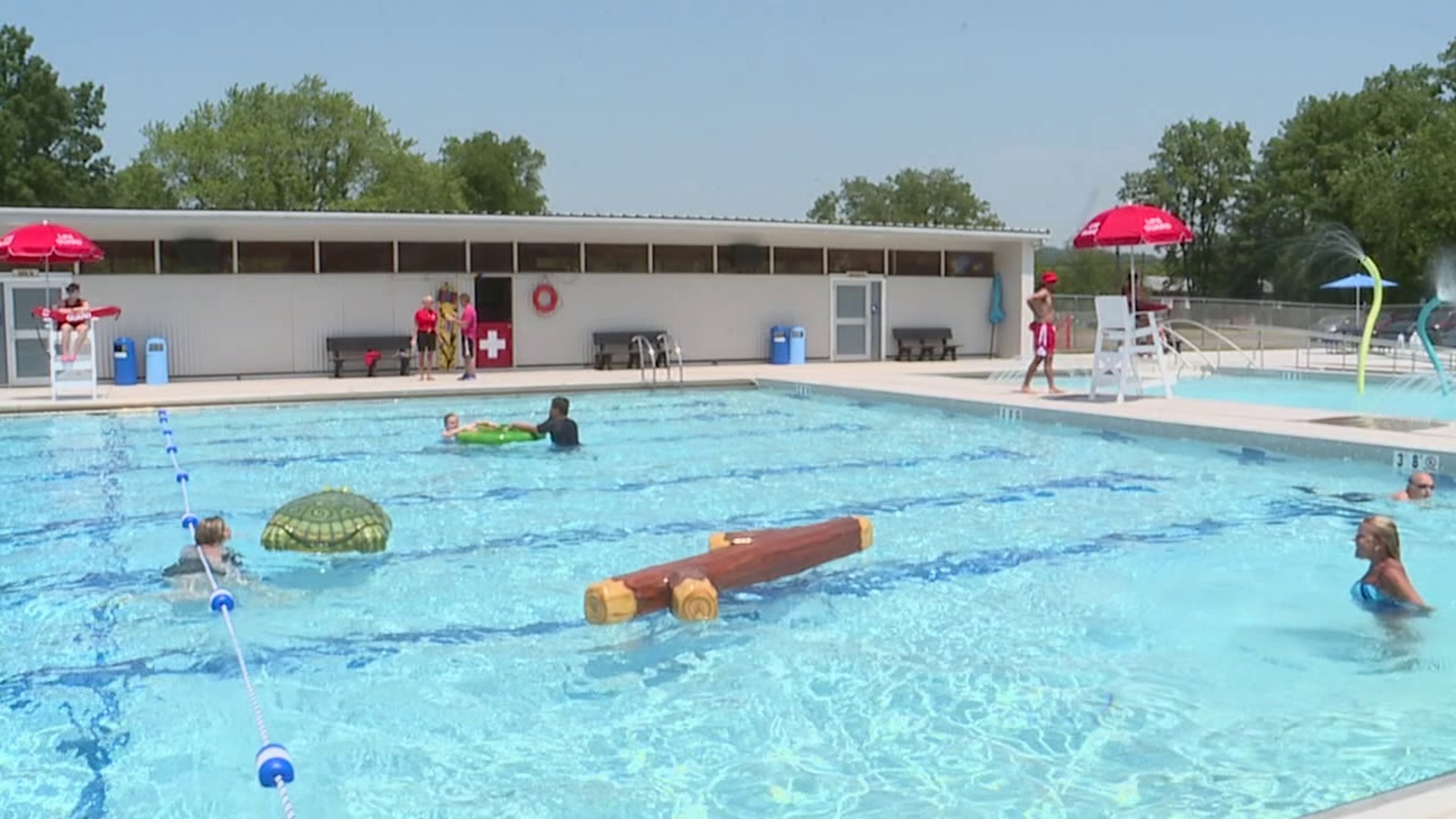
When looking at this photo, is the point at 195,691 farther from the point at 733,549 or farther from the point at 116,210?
the point at 116,210

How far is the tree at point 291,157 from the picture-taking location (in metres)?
52.2

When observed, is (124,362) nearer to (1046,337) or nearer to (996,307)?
(1046,337)

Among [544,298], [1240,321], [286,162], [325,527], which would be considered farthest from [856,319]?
[286,162]

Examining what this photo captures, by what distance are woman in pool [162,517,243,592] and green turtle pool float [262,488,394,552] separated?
539 millimetres

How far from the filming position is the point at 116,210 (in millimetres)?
17781

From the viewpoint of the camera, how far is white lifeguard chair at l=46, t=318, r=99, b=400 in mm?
15844

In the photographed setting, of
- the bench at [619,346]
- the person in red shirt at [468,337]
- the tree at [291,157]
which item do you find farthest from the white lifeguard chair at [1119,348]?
the tree at [291,157]

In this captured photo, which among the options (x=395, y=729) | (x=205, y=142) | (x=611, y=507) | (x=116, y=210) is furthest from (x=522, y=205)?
(x=395, y=729)

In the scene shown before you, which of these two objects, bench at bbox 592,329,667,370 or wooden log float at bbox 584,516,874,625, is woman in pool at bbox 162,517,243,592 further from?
bench at bbox 592,329,667,370

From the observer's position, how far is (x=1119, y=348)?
48.1 feet

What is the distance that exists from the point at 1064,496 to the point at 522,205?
6143 cm

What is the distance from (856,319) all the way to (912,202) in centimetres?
6784

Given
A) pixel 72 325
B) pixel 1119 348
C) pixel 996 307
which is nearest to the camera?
pixel 1119 348

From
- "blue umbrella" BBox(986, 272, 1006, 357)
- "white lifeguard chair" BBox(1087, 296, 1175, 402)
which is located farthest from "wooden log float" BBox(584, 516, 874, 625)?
"blue umbrella" BBox(986, 272, 1006, 357)
